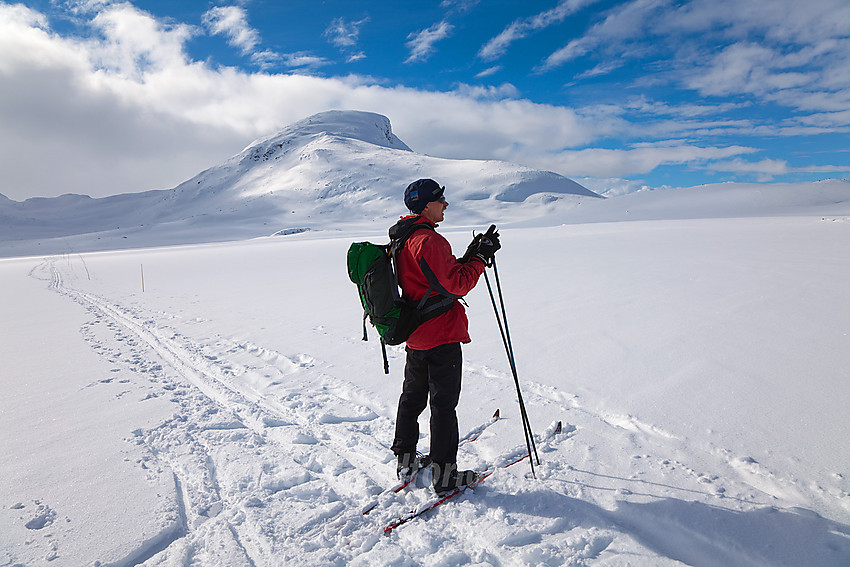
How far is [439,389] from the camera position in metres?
3.03

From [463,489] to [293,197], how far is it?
114 m

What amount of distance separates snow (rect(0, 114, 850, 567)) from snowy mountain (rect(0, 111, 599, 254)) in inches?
2589

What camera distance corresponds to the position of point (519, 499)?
3.00 metres

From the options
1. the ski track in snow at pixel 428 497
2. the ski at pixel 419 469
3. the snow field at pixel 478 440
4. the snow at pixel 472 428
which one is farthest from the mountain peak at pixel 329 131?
the ski at pixel 419 469

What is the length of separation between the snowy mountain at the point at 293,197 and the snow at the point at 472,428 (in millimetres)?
65765

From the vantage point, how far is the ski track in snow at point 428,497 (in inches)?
101

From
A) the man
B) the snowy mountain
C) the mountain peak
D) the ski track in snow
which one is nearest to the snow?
the ski track in snow

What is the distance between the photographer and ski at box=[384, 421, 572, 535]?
2.79m

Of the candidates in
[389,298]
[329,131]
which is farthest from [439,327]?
[329,131]

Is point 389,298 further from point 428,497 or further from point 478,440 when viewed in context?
point 478,440

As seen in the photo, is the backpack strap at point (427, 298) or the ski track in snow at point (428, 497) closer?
the ski track in snow at point (428, 497)

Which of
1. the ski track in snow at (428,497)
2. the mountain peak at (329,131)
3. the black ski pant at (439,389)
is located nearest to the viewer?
the ski track in snow at (428,497)

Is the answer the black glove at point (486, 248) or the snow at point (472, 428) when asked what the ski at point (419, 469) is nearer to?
the snow at point (472, 428)

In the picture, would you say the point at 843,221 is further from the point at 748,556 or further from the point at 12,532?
the point at 12,532
